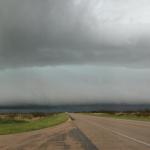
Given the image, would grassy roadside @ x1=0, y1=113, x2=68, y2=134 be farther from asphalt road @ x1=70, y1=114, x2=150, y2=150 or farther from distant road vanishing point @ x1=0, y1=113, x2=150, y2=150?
asphalt road @ x1=70, y1=114, x2=150, y2=150

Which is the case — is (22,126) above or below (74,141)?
above

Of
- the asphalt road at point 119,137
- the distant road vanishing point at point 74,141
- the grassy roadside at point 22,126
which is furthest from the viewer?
the grassy roadside at point 22,126

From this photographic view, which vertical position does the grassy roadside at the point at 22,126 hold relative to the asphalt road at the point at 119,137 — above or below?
above

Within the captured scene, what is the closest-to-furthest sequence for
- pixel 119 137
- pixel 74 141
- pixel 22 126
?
pixel 74 141 → pixel 119 137 → pixel 22 126

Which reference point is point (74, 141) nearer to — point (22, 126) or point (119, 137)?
point (119, 137)

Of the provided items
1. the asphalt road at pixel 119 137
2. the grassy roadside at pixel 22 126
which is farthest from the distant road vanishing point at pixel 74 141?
the grassy roadside at pixel 22 126

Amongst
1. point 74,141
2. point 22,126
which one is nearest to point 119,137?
point 74,141

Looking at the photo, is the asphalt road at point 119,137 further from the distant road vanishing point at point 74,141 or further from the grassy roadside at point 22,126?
the grassy roadside at point 22,126

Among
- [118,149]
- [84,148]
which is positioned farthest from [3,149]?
[118,149]

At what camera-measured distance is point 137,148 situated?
18891mm

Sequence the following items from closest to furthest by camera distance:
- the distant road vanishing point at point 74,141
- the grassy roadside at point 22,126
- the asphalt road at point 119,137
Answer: the distant road vanishing point at point 74,141
the asphalt road at point 119,137
the grassy roadside at point 22,126

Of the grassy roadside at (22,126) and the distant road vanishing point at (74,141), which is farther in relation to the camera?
the grassy roadside at (22,126)

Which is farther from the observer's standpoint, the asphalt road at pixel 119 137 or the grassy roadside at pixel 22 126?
the grassy roadside at pixel 22 126

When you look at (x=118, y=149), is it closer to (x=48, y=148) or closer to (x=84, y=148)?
(x=84, y=148)
